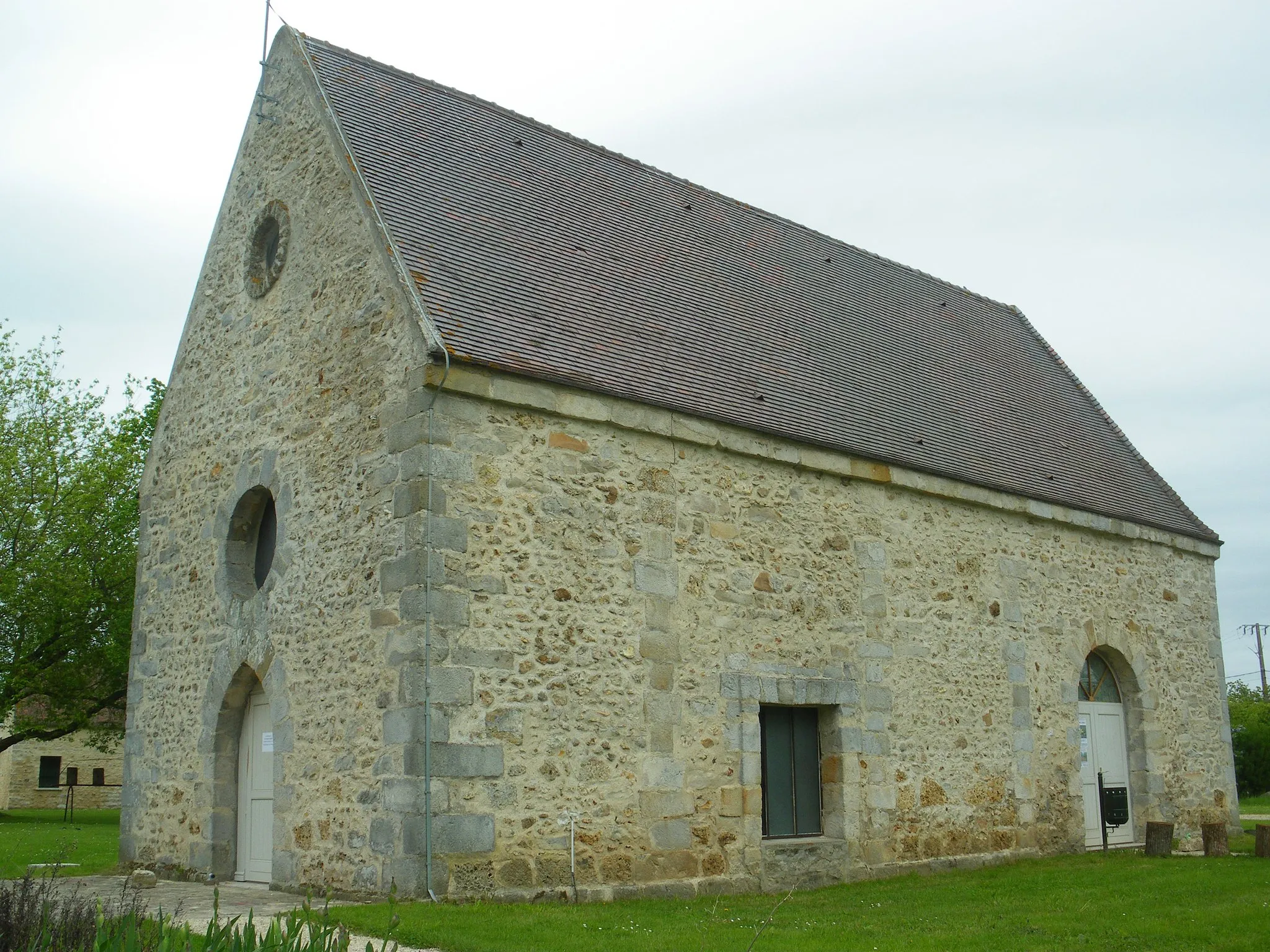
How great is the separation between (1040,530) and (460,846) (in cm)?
859

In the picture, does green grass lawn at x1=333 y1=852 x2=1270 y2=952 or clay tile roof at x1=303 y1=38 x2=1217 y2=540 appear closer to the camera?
green grass lawn at x1=333 y1=852 x2=1270 y2=952

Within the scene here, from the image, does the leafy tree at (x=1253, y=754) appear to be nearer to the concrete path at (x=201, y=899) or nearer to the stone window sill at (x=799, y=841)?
the stone window sill at (x=799, y=841)

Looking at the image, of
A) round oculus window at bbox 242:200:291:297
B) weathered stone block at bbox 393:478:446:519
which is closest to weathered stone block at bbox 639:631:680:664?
weathered stone block at bbox 393:478:446:519

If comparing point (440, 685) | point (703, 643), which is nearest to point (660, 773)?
point (703, 643)

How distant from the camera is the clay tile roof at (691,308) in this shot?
427 inches

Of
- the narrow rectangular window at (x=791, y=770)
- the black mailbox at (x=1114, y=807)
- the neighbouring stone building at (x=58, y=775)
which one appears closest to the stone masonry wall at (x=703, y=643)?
the narrow rectangular window at (x=791, y=770)

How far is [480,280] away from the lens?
35.2ft

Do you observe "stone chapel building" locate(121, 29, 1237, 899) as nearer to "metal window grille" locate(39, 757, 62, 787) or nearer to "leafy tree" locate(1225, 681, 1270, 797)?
"leafy tree" locate(1225, 681, 1270, 797)

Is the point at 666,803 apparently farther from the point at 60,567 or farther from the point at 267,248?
the point at 60,567

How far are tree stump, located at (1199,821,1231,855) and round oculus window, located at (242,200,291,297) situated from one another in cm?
1112

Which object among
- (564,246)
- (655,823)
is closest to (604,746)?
(655,823)

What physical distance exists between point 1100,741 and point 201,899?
10626mm

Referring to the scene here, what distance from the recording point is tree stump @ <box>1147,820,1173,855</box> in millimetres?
13422

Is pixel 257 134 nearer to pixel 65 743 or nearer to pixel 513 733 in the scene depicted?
pixel 513 733
